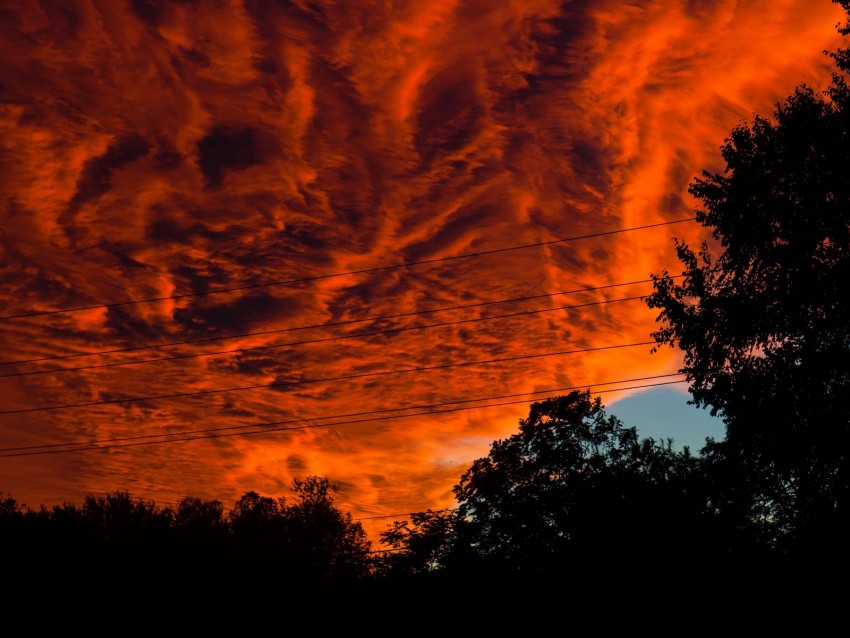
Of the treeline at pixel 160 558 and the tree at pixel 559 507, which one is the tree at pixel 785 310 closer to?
the tree at pixel 559 507

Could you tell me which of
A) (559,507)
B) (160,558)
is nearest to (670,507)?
(559,507)

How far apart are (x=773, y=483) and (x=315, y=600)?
76.6ft

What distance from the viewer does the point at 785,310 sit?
25469 millimetres

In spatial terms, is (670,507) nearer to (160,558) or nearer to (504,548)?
(504,548)

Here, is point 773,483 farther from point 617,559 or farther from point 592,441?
point 592,441

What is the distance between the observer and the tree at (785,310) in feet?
80.8

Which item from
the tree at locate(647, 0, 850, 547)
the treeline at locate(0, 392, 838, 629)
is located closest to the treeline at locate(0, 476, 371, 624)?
the treeline at locate(0, 392, 838, 629)

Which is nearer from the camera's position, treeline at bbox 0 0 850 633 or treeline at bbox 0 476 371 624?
treeline at bbox 0 0 850 633

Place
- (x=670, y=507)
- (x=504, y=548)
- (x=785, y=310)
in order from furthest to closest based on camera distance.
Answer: (x=504, y=548) < (x=670, y=507) < (x=785, y=310)

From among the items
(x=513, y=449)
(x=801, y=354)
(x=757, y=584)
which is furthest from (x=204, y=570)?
(x=801, y=354)

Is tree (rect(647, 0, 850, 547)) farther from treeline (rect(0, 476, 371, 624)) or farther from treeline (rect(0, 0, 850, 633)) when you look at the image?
treeline (rect(0, 476, 371, 624))

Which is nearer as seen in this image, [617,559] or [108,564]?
[617,559]

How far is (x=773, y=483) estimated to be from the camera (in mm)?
27297

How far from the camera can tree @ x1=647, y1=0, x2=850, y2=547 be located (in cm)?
2462
